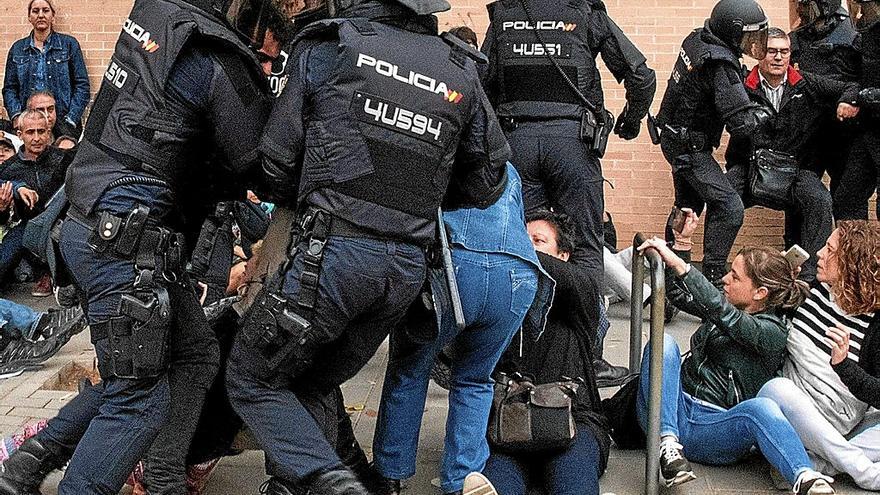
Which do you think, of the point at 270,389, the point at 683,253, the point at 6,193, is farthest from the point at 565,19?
the point at 6,193

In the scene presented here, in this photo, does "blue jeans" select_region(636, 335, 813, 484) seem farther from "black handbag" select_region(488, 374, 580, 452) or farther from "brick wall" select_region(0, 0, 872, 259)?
"brick wall" select_region(0, 0, 872, 259)

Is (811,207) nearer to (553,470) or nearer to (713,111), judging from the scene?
(713,111)

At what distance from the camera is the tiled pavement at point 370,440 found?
463cm

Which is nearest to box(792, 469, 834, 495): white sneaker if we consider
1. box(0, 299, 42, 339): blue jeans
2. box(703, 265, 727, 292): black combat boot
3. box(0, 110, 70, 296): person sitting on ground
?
box(703, 265, 727, 292): black combat boot

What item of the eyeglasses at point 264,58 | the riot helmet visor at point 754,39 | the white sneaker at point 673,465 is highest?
the eyeglasses at point 264,58

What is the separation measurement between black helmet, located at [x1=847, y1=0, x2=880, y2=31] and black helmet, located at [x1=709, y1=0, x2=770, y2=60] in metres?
0.58

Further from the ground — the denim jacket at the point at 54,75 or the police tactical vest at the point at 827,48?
the police tactical vest at the point at 827,48

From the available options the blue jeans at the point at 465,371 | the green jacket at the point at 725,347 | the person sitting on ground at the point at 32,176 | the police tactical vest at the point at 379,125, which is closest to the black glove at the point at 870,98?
the green jacket at the point at 725,347

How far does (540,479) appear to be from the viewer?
4426mm

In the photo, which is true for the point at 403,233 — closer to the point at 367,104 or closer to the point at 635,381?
the point at 367,104

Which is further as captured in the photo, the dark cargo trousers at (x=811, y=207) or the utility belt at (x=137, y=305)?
the dark cargo trousers at (x=811, y=207)

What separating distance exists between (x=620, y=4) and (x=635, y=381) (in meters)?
4.36

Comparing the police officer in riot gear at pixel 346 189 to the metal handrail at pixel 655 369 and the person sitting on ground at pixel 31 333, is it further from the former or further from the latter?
the person sitting on ground at pixel 31 333

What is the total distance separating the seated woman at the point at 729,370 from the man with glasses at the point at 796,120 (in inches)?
103
